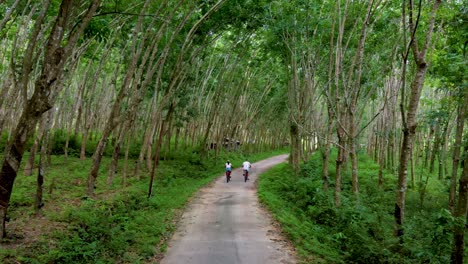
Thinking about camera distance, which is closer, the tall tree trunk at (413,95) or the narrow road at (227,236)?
the tall tree trunk at (413,95)

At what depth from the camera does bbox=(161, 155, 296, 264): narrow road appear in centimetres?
933

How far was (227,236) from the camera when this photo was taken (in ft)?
36.9

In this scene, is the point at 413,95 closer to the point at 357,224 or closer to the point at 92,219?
the point at 357,224

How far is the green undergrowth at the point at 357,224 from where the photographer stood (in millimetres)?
Result: 9234

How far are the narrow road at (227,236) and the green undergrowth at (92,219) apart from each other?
569mm

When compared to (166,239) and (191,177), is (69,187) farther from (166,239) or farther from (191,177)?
(191,177)

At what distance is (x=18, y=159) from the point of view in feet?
23.3

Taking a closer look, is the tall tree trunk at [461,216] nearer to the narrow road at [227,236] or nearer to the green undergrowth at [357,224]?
the green undergrowth at [357,224]

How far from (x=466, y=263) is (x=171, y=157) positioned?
22.1 meters

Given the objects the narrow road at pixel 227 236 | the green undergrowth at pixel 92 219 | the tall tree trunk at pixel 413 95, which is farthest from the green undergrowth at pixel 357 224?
the green undergrowth at pixel 92 219

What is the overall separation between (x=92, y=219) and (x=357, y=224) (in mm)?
8096

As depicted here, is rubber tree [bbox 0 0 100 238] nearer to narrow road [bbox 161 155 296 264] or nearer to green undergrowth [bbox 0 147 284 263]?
green undergrowth [bbox 0 147 284 263]

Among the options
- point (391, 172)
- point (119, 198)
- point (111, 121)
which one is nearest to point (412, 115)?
point (111, 121)

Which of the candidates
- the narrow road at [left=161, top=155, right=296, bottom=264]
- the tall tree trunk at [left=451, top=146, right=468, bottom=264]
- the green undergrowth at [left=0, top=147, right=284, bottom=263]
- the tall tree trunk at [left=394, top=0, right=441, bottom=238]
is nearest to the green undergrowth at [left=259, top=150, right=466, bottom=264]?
the tall tree trunk at [left=451, top=146, right=468, bottom=264]
